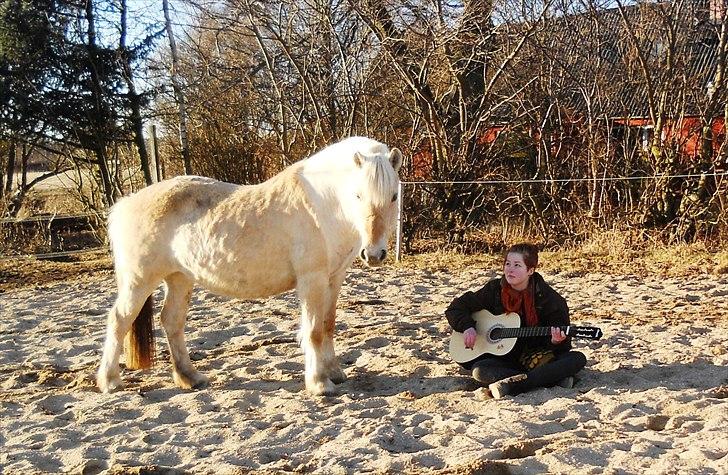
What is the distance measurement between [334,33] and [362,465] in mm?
9274

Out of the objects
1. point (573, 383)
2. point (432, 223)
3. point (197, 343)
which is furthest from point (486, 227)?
point (573, 383)

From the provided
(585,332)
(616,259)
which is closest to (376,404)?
(585,332)

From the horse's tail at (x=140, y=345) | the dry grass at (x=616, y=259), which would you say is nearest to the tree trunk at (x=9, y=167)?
the dry grass at (x=616, y=259)

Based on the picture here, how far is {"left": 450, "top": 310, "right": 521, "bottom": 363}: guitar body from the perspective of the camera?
178 inches

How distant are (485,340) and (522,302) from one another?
349 mm

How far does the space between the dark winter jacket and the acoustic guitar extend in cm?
5

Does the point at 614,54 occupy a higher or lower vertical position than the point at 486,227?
higher

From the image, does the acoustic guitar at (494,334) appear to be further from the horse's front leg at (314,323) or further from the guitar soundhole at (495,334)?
the horse's front leg at (314,323)

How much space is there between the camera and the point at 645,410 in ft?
12.6

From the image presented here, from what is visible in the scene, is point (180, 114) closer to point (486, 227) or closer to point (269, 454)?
point (486, 227)

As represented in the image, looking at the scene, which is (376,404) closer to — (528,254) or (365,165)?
(528,254)

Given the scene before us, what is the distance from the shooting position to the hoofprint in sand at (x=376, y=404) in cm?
332

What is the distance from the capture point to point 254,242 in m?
4.67

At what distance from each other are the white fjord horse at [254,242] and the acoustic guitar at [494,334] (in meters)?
0.82
